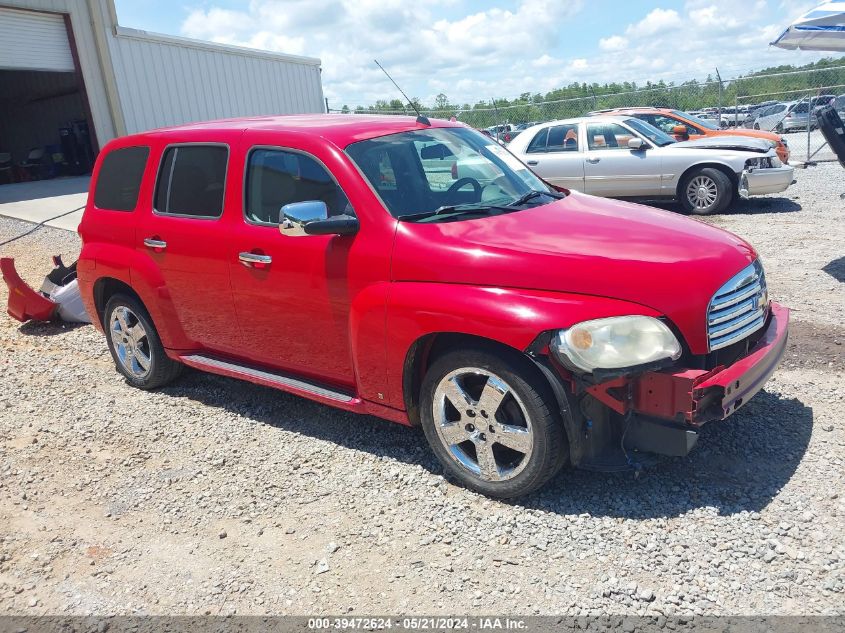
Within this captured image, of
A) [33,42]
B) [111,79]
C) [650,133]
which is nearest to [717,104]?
[650,133]

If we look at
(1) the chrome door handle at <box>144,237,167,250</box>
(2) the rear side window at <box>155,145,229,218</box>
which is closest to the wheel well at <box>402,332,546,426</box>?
(2) the rear side window at <box>155,145,229,218</box>

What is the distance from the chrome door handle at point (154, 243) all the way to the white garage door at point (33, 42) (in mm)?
15626

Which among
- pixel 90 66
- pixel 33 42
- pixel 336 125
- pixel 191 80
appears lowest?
Answer: pixel 336 125

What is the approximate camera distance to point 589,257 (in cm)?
314

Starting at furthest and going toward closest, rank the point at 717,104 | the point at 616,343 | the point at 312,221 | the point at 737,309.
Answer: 1. the point at 717,104
2. the point at 312,221
3. the point at 737,309
4. the point at 616,343

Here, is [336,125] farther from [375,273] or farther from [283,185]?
[375,273]

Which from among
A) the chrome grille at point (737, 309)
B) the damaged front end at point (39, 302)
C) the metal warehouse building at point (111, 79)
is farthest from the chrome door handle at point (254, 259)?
the metal warehouse building at point (111, 79)

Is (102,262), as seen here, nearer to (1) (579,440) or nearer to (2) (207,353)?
(2) (207,353)

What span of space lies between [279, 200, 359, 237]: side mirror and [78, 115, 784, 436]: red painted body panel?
0.28 feet

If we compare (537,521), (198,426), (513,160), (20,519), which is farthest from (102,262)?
(537,521)

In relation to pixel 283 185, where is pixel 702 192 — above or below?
below

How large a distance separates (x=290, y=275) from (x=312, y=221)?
0.51 meters

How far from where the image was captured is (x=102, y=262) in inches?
201

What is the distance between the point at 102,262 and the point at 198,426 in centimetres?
154
